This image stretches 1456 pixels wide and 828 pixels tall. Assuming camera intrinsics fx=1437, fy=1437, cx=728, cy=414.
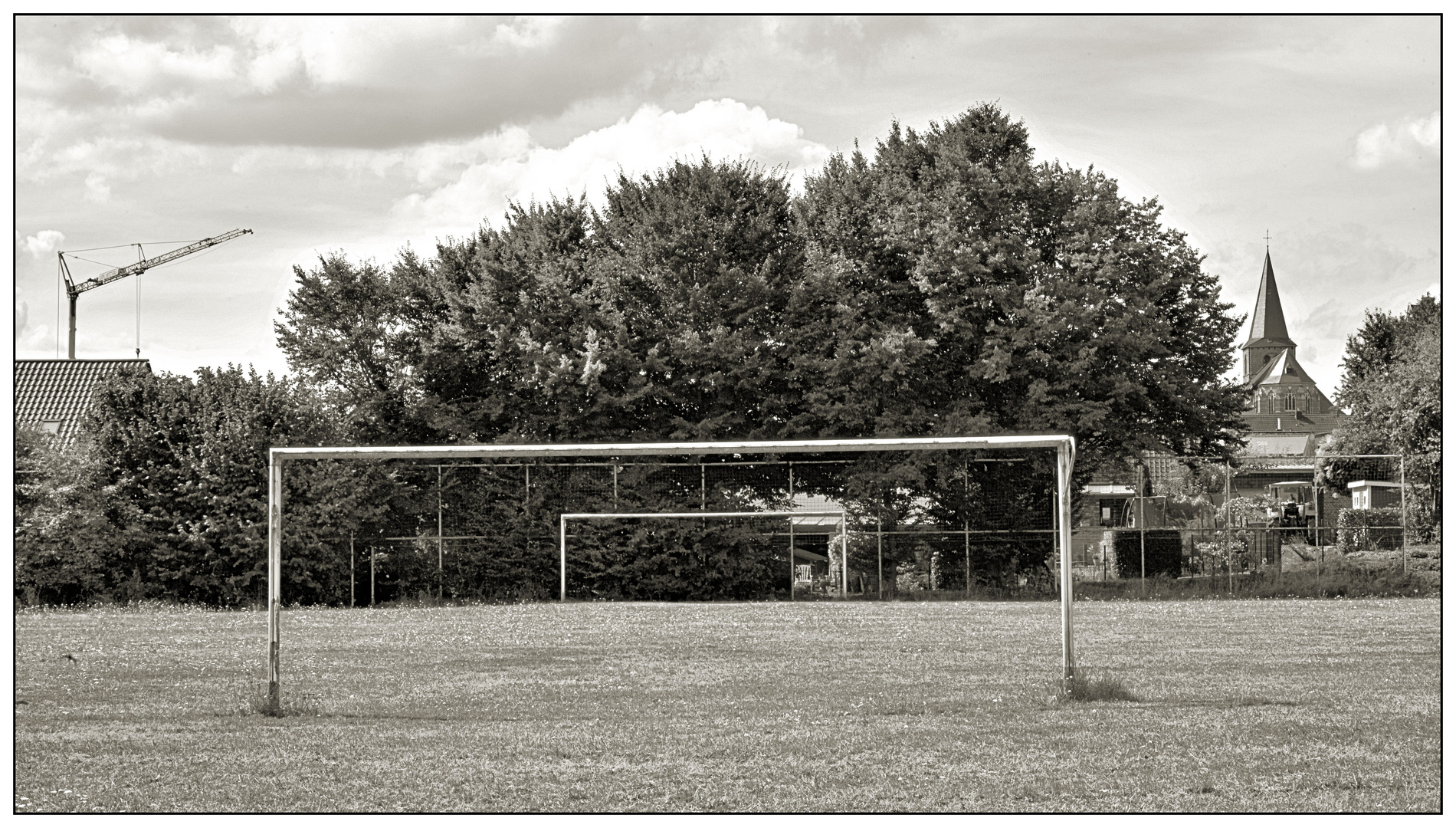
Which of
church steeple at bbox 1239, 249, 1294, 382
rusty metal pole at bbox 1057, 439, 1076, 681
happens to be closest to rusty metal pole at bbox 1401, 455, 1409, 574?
rusty metal pole at bbox 1057, 439, 1076, 681

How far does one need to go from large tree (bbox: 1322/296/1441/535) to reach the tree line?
6.63 metres

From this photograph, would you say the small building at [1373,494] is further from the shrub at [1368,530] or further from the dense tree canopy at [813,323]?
the dense tree canopy at [813,323]

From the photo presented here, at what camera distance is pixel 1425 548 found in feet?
120

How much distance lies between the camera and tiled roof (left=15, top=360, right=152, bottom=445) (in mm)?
49000

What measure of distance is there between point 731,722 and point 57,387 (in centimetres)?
4538

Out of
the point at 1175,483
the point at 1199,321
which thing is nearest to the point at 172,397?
the point at 1199,321

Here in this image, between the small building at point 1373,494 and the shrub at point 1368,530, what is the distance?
5247 mm

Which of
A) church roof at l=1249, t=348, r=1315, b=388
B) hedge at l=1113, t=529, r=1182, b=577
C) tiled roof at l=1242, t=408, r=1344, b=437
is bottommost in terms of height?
hedge at l=1113, t=529, r=1182, b=577

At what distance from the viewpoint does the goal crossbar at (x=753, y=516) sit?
32438mm

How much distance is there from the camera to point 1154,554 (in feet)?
116

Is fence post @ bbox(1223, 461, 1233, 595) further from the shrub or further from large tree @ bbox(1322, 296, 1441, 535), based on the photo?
large tree @ bbox(1322, 296, 1441, 535)

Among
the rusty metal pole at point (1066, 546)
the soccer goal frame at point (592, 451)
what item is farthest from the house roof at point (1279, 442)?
the soccer goal frame at point (592, 451)

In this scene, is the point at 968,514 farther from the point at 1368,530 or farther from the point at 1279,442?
the point at 1279,442

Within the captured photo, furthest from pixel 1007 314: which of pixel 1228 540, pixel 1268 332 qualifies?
pixel 1268 332
